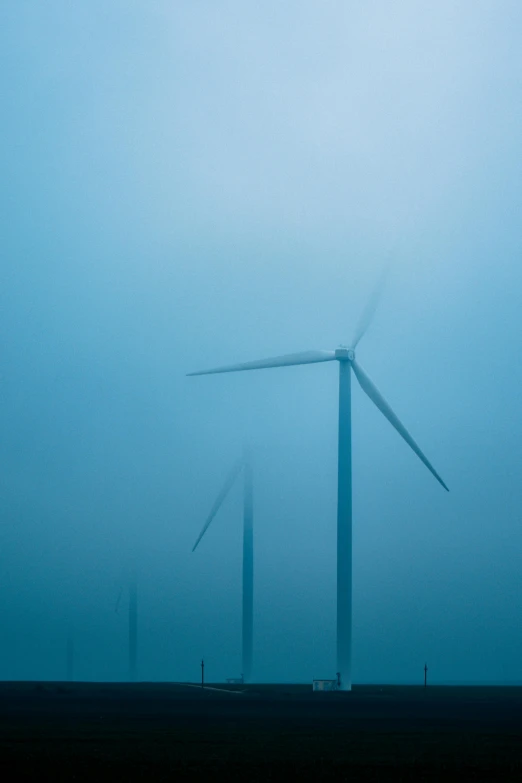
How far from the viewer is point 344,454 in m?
88.2

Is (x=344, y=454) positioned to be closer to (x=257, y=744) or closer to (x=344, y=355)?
(x=344, y=355)

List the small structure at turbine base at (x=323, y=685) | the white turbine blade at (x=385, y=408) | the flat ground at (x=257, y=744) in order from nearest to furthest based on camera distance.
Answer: the flat ground at (x=257, y=744) → the white turbine blade at (x=385, y=408) → the small structure at turbine base at (x=323, y=685)

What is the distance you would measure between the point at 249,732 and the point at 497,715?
21752 mm

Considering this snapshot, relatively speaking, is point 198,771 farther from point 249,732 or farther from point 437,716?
point 437,716

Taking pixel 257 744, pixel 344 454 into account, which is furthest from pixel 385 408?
pixel 257 744

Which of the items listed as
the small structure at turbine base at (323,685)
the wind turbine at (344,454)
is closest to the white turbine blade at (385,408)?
the wind turbine at (344,454)

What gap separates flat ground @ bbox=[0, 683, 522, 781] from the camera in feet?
95.0

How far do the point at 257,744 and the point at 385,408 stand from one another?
2075 inches

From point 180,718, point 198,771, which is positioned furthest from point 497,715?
point 198,771

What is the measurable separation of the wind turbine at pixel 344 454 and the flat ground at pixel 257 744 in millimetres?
21766

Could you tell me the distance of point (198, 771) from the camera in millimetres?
28984

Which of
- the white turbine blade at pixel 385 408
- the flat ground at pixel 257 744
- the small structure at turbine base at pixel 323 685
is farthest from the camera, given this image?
the small structure at turbine base at pixel 323 685

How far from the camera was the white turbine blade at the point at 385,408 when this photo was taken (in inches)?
3209

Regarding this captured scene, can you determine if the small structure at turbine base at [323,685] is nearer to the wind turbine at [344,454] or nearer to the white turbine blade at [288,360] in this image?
the wind turbine at [344,454]
